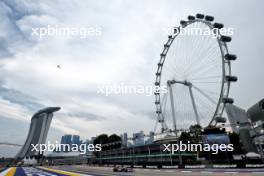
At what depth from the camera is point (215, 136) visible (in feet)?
192

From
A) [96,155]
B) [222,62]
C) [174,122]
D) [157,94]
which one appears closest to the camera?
[222,62]

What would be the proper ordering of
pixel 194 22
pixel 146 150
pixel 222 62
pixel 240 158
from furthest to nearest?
pixel 146 150
pixel 194 22
pixel 222 62
pixel 240 158

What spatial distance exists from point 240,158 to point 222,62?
71.7ft

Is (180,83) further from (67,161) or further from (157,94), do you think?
(67,161)

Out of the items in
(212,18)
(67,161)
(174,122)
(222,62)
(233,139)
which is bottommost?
(67,161)

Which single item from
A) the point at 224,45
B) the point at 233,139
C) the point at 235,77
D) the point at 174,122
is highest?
the point at 224,45

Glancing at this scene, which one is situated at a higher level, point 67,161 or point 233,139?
point 233,139

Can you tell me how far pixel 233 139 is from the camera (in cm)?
7838

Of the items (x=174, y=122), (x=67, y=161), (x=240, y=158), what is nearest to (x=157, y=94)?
(x=174, y=122)

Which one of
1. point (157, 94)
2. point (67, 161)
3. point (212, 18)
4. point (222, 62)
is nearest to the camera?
point (222, 62)

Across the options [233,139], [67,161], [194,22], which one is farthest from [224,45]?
[67,161]

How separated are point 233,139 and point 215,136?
24978mm

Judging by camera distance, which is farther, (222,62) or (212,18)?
(212,18)

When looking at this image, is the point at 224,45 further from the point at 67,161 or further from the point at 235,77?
the point at 67,161
